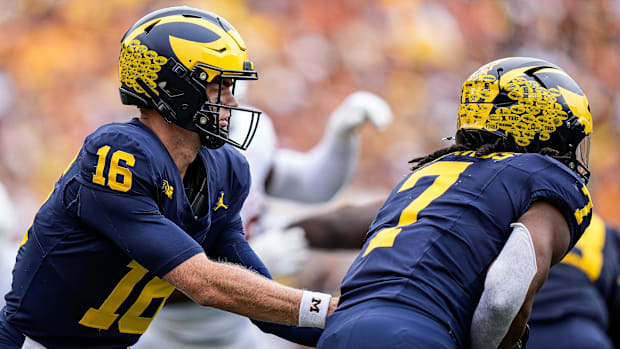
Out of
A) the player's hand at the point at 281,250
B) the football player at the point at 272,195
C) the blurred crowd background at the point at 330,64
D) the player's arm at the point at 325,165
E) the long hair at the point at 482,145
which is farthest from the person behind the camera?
the blurred crowd background at the point at 330,64

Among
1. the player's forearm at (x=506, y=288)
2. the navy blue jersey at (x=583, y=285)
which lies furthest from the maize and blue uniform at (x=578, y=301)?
the player's forearm at (x=506, y=288)

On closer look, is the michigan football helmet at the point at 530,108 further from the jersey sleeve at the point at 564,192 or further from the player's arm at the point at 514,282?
the player's arm at the point at 514,282

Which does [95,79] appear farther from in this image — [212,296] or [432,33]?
[212,296]

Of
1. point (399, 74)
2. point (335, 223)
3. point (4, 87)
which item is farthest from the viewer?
point (399, 74)

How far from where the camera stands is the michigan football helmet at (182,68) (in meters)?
2.38

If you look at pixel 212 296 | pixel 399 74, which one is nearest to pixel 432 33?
pixel 399 74

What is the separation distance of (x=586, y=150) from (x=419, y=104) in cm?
547

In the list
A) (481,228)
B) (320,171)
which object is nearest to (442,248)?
(481,228)

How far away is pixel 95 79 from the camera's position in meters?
6.83

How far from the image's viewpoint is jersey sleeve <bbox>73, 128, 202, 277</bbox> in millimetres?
2115

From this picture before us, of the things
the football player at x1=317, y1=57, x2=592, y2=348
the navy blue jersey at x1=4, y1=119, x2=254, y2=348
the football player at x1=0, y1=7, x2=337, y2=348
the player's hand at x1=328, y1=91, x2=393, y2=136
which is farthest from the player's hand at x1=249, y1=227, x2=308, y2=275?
the football player at x1=317, y1=57, x2=592, y2=348

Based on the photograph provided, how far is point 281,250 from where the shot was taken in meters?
4.43

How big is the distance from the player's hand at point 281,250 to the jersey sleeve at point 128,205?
86.2 inches

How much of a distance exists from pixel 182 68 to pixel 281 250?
217cm
